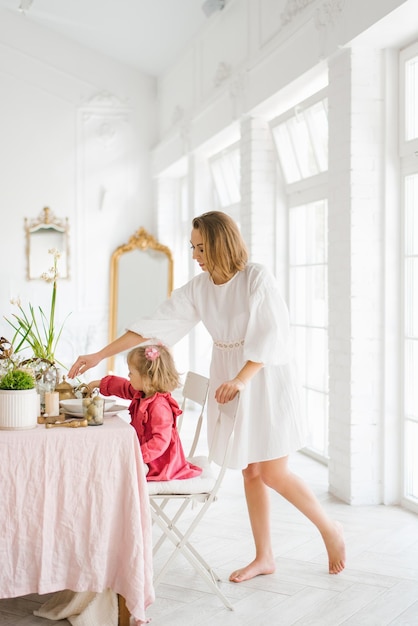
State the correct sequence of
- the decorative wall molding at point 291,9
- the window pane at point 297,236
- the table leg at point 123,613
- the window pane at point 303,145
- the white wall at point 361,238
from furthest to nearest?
the window pane at point 297,236 → the window pane at point 303,145 → the decorative wall molding at point 291,9 → the white wall at point 361,238 → the table leg at point 123,613

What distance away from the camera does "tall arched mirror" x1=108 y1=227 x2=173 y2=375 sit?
9.19 meters

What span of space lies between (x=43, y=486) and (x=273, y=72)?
3859mm

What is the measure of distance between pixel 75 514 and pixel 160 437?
475 millimetres

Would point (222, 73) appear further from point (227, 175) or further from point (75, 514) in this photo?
point (75, 514)

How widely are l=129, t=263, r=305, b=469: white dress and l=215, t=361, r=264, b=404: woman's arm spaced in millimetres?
34

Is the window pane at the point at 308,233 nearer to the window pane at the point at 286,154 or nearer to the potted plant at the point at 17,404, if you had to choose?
the window pane at the point at 286,154

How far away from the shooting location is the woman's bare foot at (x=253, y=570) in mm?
3363

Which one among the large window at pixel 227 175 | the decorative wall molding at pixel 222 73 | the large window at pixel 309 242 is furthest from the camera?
the large window at pixel 227 175

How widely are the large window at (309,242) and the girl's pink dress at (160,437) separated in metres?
2.65

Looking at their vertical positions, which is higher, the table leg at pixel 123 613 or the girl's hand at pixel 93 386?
the girl's hand at pixel 93 386

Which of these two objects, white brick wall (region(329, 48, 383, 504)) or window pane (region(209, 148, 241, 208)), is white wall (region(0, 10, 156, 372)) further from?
white brick wall (region(329, 48, 383, 504))

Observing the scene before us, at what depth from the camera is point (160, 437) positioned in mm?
3053

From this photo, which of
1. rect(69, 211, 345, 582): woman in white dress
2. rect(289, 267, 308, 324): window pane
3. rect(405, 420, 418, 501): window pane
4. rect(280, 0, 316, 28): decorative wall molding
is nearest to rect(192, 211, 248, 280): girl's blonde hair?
rect(69, 211, 345, 582): woman in white dress

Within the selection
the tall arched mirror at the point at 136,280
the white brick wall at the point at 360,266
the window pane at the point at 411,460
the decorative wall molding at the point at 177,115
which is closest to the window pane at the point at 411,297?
the white brick wall at the point at 360,266
